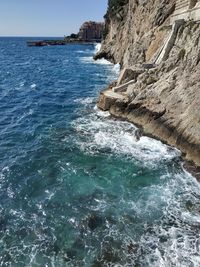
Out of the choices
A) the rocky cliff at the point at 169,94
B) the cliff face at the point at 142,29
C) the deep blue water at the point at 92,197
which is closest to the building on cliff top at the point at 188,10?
the rocky cliff at the point at 169,94

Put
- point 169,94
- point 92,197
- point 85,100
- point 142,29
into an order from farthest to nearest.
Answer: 1. point 142,29
2. point 85,100
3. point 169,94
4. point 92,197

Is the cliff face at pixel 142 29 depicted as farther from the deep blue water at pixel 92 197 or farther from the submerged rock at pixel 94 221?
the submerged rock at pixel 94 221

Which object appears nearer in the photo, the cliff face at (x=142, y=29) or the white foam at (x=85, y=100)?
the white foam at (x=85, y=100)

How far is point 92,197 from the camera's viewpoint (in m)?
17.7

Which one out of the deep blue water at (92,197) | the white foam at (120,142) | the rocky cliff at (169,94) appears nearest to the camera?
the deep blue water at (92,197)

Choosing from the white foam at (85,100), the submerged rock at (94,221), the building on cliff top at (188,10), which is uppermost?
the building on cliff top at (188,10)

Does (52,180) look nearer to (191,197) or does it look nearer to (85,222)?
(85,222)

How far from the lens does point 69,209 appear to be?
16719mm

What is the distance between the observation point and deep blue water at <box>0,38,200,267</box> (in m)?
13.7

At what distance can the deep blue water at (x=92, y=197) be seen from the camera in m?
13.7

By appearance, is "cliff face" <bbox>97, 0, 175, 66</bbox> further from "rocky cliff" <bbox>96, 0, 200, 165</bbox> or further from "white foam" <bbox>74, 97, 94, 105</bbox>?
"white foam" <bbox>74, 97, 94, 105</bbox>

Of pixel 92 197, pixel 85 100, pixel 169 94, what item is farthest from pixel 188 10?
pixel 92 197

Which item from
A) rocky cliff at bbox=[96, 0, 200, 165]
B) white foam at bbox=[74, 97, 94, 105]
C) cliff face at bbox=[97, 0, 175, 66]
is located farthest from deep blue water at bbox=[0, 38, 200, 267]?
cliff face at bbox=[97, 0, 175, 66]

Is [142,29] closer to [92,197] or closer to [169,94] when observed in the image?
[169,94]
